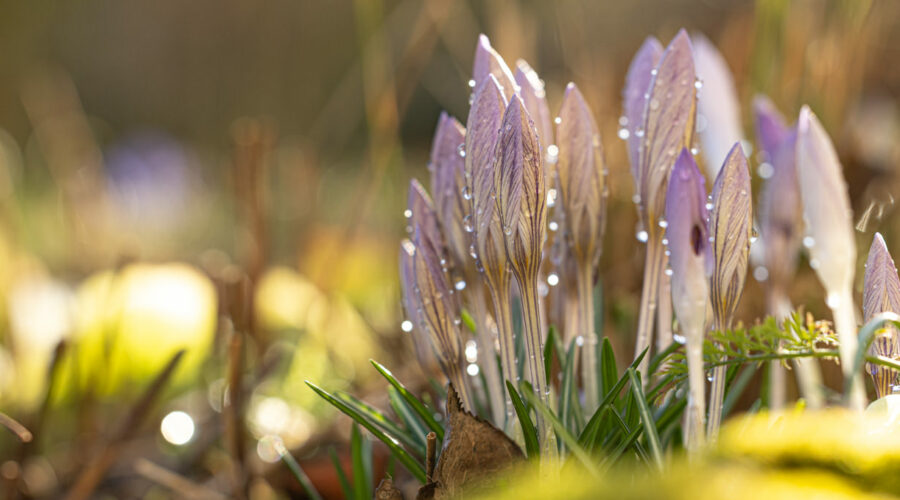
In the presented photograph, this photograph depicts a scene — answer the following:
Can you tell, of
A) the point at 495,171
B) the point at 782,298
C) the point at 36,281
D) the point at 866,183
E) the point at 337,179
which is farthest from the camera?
the point at 337,179

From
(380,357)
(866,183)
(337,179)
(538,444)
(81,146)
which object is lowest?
(538,444)

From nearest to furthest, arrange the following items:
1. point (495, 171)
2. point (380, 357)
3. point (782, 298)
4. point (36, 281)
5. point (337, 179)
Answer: point (495, 171) < point (782, 298) < point (380, 357) < point (36, 281) < point (337, 179)

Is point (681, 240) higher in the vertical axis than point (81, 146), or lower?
lower

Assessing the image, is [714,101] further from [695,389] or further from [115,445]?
[115,445]

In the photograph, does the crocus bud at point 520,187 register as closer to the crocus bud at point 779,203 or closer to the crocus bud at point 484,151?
the crocus bud at point 484,151

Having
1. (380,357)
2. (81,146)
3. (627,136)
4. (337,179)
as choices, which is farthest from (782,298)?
(337,179)

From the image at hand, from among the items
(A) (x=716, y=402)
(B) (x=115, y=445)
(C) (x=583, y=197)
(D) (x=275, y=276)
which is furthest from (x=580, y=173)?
(D) (x=275, y=276)

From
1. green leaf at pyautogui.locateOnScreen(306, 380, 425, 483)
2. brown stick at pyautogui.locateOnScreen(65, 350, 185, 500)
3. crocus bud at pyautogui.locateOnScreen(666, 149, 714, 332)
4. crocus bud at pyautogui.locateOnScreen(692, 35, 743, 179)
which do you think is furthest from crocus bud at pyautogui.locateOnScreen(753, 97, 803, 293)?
brown stick at pyautogui.locateOnScreen(65, 350, 185, 500)

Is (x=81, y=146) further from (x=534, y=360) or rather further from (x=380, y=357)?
(x=534, y=360)

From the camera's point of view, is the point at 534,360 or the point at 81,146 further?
the point at 81,146
